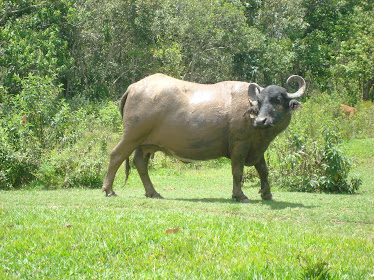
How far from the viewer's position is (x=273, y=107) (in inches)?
321

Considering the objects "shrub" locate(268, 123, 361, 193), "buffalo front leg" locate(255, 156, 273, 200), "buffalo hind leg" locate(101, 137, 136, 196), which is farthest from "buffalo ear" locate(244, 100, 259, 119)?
"shrub" locate(268, 123, 361, 193)

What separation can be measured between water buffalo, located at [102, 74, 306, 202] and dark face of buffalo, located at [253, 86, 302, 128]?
3cm

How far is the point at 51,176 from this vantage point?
11.6 meters

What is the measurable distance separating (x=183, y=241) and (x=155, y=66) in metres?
23.3

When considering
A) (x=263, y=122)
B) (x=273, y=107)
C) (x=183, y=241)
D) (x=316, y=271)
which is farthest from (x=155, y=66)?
(x=316, y=271)

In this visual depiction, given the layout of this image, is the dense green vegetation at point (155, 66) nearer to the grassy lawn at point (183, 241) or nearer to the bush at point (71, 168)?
the bush at point (71, 168)

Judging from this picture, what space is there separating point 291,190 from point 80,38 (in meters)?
17.9

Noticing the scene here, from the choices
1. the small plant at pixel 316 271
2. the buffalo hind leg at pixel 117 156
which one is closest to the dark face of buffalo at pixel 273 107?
the buffalo hind leg at pixel 117 156

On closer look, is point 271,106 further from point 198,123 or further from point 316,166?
point 316,166

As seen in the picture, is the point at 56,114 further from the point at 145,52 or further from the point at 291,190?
the point at 145,52

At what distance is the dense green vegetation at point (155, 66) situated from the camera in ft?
38.7

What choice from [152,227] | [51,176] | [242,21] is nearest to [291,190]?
[51,176]

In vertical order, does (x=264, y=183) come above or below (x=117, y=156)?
below

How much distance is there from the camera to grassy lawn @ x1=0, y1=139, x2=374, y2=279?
13.4ft
